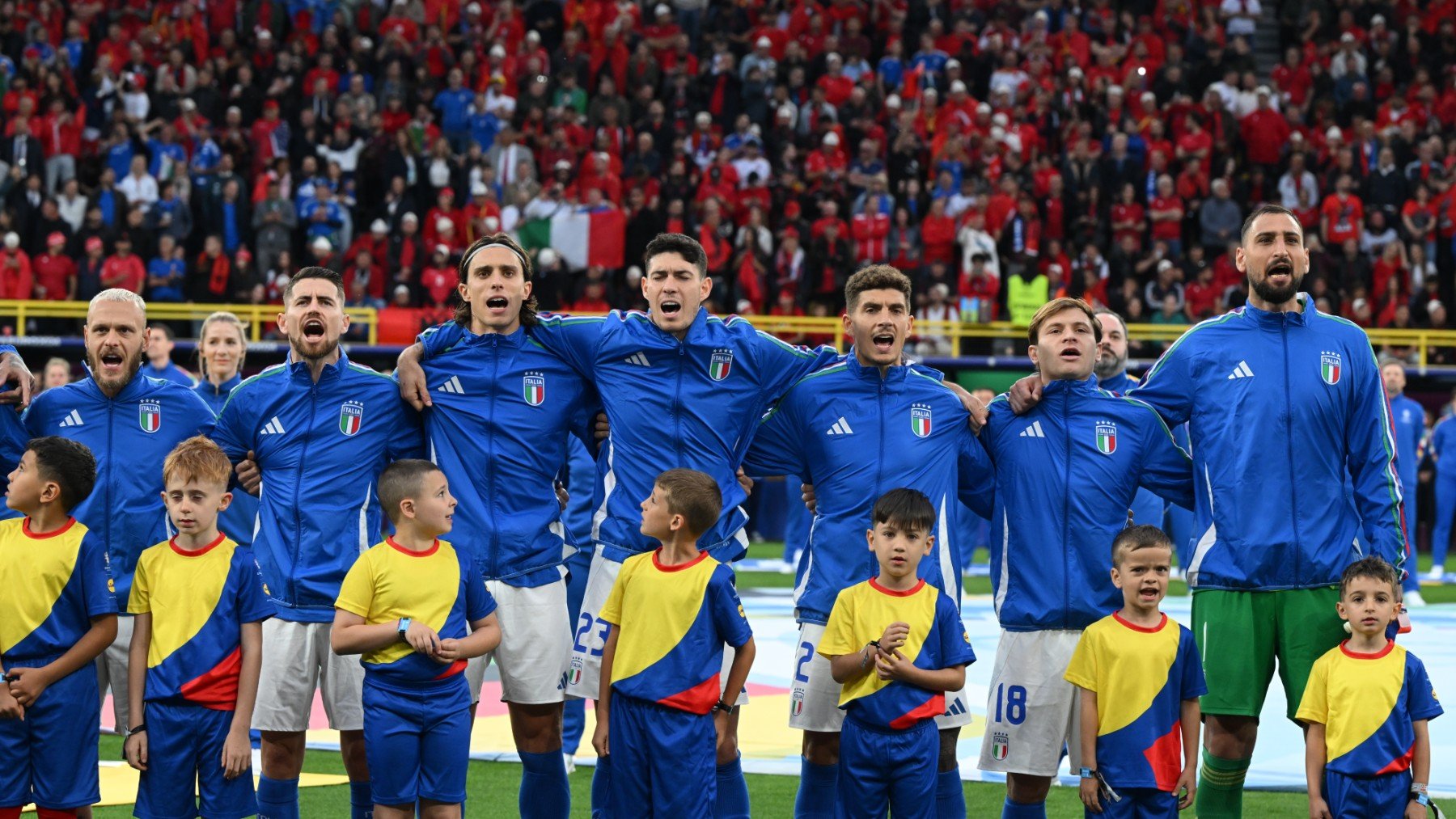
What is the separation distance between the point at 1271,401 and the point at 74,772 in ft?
15.7

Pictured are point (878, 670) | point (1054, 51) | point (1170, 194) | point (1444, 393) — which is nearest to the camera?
point (878, 670)

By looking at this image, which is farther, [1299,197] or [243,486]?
[1299,197]

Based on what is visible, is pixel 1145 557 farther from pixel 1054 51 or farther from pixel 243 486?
pixel 1054 51

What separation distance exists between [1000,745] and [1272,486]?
1.47 metres

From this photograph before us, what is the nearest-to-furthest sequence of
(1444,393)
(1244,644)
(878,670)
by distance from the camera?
(878,670) < (1244,644) < (1444,393)

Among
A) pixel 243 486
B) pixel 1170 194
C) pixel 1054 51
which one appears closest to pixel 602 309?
pixel 1170 194

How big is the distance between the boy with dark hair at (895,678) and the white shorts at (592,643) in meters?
0.63

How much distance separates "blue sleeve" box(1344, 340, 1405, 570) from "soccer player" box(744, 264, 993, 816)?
144 cm

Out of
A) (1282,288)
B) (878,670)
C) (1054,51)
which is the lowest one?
(878,670)

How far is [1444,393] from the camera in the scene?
22.3 meters

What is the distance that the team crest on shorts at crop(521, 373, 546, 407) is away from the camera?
6871mm

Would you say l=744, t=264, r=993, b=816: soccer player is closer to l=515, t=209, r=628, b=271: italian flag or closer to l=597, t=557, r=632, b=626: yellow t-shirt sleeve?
l=597, t=557, r=632, b=626: yellow t-shirt sleeve

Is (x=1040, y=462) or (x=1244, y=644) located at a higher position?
(x=1040, y=462)

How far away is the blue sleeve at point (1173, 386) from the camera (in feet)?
22.5
